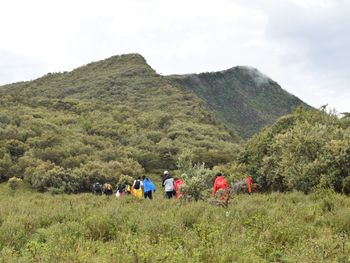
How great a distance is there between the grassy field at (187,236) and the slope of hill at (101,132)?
1960 cm

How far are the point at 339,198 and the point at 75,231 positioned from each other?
700cm

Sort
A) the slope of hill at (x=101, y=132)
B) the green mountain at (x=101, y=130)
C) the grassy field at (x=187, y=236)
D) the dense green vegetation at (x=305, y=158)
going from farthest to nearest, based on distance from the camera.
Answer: the green mountain at (x=101, y=130) < the slope of hill at (x=101, y=132) < the dense green vegetation at (x=305, y=158) < the grassy field at (x=187, y=236)

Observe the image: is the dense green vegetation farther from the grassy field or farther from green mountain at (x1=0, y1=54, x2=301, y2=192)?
green mountain at (x1=0, y1=54, x2=301, y2=192)

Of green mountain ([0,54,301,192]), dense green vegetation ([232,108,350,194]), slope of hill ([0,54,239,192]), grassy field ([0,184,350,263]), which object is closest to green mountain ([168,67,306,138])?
green mountain ([0,54,301,192])

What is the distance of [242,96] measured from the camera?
108188mm

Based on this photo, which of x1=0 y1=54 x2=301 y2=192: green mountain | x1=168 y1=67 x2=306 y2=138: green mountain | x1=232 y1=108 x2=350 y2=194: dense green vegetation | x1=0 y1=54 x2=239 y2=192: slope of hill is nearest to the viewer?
x1=232 y1=108 x2=350 y2=194: dense green vegetation

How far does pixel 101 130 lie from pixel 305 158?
1276 inches

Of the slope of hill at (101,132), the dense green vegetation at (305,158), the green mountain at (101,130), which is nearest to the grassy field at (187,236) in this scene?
the dense green vegetation at (305,158)

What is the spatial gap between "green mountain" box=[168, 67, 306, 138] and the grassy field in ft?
246

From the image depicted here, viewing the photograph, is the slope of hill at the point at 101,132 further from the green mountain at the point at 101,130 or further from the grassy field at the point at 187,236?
the grassy field at the point at 187,236

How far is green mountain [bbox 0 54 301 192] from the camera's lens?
31750mm

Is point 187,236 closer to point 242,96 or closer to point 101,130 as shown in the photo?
point 101,130

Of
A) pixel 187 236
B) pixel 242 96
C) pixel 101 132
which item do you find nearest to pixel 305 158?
pixel 187 236

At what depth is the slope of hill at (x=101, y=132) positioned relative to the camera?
104ft
